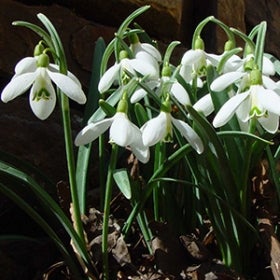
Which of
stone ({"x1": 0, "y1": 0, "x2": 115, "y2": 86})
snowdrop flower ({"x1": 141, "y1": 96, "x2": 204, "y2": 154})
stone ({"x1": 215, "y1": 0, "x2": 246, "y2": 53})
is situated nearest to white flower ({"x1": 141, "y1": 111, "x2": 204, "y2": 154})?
snowdrop flower ({"x1": 141, "y1": 96, "x2": 204, "y2": 154})

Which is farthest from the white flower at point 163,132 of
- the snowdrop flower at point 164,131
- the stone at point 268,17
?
the stone at point 268,17

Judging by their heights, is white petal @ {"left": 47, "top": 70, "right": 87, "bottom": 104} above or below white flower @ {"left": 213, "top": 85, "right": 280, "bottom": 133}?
above

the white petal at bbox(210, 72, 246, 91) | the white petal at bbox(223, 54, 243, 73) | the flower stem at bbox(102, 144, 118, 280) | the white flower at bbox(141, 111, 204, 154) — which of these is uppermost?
the white petal at bbox(223, 54, 243, 73)

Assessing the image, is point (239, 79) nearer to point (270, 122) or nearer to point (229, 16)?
point (270, 122)

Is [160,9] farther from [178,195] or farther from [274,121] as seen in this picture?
[274,121]

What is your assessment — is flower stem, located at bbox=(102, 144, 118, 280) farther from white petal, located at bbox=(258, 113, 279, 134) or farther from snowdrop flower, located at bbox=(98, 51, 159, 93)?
white petal, located at bbox=(258, 113, 279, 134)

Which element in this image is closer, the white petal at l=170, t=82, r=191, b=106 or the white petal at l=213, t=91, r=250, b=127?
the white petal at l=213, t=91, r=250, b=127

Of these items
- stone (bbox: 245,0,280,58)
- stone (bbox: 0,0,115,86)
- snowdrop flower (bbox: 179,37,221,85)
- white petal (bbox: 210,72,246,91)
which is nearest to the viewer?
white petal (bbox: 210,72,246,91)
